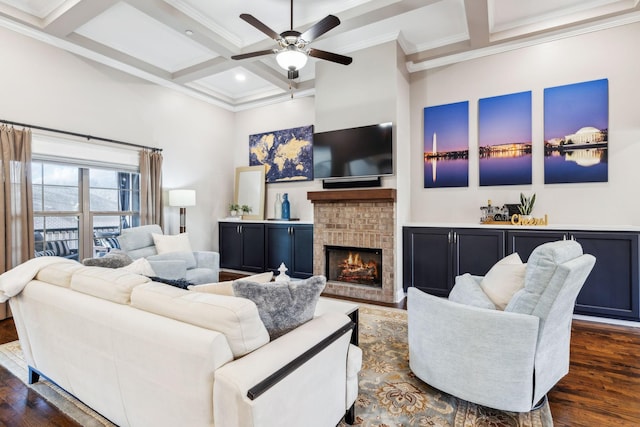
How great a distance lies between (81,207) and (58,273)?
2.89 metres

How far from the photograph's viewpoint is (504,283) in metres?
2.11

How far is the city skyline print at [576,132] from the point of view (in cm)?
363

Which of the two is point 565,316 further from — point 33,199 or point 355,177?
point 33,199

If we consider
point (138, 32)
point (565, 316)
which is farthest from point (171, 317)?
point (138, 32)

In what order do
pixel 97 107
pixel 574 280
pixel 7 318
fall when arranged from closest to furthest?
pixel 574 280, pixel 7 318, pixel 97 107

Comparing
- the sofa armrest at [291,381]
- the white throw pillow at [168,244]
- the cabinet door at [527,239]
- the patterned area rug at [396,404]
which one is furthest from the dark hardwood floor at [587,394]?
the white throw pillow at [168,244]

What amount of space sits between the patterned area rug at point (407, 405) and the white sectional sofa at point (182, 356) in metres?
0.29

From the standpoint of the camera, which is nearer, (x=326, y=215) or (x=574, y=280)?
(x=574, y=280)

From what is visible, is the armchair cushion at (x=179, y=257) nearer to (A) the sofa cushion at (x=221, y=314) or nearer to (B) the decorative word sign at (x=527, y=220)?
(A) the sofa cushion at (x=221, y=314)

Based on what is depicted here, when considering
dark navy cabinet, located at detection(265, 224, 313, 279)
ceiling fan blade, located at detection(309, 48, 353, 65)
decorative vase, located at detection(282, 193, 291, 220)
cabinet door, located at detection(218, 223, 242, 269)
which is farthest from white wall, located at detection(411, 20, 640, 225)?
cabinet door, located at detection(218, 223, 242, 269)

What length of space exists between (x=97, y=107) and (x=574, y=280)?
17.9 ft

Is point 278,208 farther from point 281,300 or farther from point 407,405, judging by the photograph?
point 281,300

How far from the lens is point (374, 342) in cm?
288

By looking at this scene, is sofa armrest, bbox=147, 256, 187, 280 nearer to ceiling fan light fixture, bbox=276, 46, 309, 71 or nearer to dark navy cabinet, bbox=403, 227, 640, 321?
ceiling fan light fixture, bbox=276, 46, 309, 71
